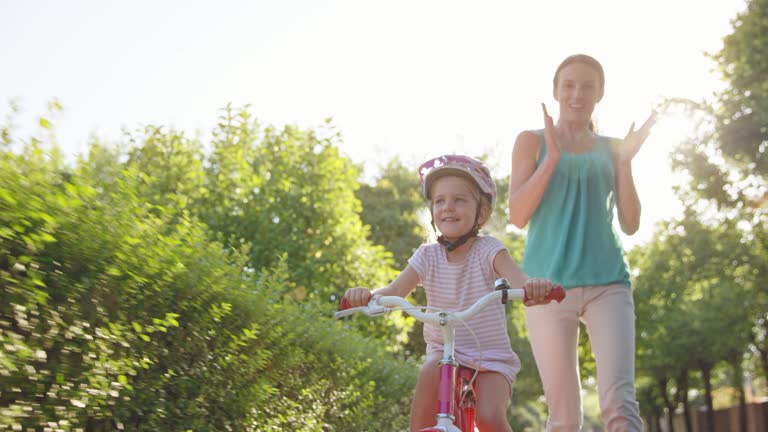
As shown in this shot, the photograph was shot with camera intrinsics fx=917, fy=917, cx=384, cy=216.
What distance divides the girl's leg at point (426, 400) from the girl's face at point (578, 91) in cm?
171

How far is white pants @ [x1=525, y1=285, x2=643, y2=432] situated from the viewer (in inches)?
181

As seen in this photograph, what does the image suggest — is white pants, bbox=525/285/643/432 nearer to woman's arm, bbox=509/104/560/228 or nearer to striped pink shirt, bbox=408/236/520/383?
striped pink shirt, bbox=408/236/520/383

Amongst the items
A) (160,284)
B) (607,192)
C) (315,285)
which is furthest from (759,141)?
(160,284)

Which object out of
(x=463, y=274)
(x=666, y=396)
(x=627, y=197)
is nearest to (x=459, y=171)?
(x=463, y=274)

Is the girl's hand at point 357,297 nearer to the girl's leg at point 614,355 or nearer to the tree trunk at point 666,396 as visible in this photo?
Answer: the girl's leg at point 614,355

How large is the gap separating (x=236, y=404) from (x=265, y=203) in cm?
895

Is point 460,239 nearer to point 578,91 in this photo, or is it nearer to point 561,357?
point 561,357

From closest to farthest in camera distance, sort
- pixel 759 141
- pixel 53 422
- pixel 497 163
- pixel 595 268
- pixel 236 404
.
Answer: pixel 53 422 < pixel 595 268 < pixel 236 404 < pixel 759 141 < pixel 497 163

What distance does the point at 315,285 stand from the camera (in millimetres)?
13867

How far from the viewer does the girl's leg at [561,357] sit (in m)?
4.73

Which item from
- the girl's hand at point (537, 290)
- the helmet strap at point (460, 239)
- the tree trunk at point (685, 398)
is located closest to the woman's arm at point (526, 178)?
the helmet strap at point (460, 239)

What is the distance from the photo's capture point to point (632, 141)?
4.95 meters

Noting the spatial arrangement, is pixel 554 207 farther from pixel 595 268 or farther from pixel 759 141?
pixel 759 141

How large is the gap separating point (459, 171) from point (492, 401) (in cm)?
110
